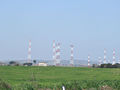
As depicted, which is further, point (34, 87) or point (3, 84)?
point (34, 87)

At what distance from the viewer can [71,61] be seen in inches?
2099

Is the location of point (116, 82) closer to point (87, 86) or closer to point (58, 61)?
point (87, 86)

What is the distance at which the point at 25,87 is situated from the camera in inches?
488

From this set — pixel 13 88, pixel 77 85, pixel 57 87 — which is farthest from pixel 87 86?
pixel 13 88

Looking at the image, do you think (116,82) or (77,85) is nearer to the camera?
(77,85)

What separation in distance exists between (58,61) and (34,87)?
35.2 metres

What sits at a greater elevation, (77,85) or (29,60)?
(29,60)

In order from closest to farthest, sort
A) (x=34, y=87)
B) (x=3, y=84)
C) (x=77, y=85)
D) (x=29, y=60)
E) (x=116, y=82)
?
(x=3, y=84) < (x=34, y=87) < (x=77, y=85) < (x=116, y=82) < (x=29, y=60)

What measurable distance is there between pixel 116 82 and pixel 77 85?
2.47m

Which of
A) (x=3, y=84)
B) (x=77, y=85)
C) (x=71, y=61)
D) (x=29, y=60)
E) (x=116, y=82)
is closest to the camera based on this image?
(x=3, y=84)

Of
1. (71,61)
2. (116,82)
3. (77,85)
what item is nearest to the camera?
(77,85)

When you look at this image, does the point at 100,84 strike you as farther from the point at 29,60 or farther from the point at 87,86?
the point at 29,60

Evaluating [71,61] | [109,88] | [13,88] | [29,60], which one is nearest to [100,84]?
[109,88]

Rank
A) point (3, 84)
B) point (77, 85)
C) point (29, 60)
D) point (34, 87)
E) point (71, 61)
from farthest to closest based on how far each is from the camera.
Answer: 1. point (71, 61)
2. point (29, 60)
3. point (77, 85)
4. point (34, 87)
5. point (3, 84)
